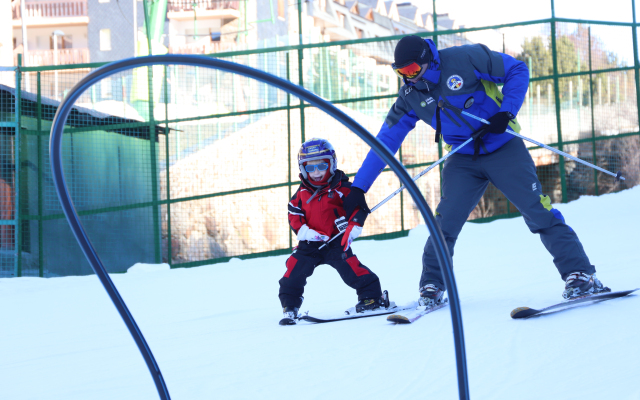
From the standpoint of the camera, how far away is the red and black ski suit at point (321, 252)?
3969 mm

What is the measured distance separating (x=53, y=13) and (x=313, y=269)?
39.0 m

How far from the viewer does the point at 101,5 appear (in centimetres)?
3303

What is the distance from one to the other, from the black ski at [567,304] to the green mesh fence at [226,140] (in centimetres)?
557

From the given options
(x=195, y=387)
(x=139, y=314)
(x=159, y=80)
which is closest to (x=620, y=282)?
(x=195, y=387)

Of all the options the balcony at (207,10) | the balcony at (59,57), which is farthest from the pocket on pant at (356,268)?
the balcony at (207,10)

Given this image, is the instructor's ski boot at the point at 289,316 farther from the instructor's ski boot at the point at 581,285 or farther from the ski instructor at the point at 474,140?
the instructor's ski boot at the point at 581,285

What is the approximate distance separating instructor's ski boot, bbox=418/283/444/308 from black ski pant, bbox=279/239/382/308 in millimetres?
388

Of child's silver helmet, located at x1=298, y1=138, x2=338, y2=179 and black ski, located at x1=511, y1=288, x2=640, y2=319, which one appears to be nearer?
black ski, located at x1=511, y1=288, x2=640, y2=319

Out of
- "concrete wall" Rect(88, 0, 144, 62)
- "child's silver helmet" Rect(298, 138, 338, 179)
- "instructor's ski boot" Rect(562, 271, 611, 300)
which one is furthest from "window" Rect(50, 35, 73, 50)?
"instructor's ski boot" Rect(562, 271, 611, 300)

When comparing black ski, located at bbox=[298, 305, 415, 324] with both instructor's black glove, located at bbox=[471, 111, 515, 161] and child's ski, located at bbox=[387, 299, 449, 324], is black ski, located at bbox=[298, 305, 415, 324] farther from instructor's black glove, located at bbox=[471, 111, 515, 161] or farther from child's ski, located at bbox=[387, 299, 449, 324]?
instructor's black glove, located at bbox=[471, 111, 515, 161]

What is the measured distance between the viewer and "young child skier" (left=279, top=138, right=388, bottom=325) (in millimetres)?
3953

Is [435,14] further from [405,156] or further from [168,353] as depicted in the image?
[168,353]

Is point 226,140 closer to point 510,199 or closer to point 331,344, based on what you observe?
point 510,199

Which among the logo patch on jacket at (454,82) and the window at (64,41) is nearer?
the logo patch on jacket at (454,82)
